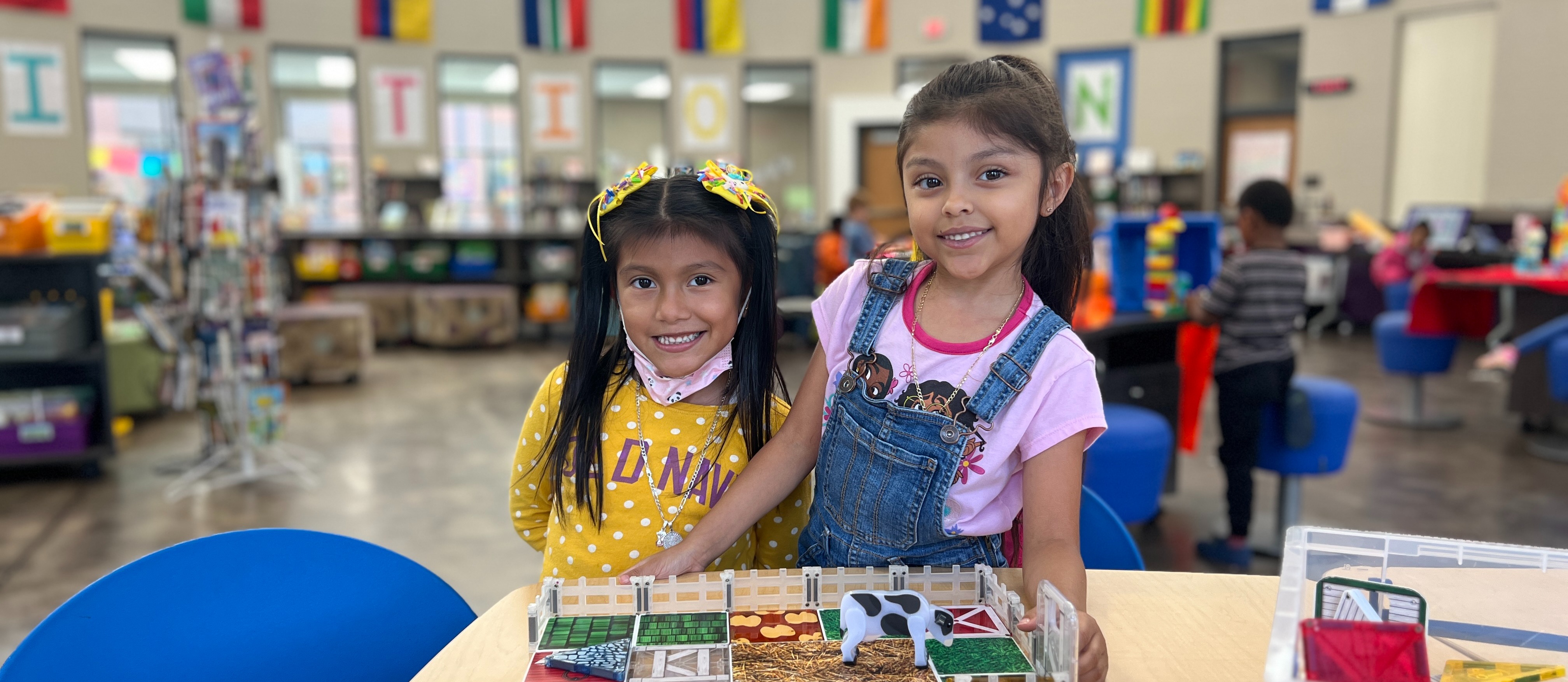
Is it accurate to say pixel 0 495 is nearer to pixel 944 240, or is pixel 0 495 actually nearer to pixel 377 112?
pixel 944 240

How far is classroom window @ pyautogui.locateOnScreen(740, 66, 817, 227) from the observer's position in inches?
488

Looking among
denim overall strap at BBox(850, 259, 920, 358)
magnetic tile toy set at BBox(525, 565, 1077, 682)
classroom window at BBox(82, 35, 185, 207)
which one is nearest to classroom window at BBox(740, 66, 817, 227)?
classroom window at BBox(82, 35, 185, 207)

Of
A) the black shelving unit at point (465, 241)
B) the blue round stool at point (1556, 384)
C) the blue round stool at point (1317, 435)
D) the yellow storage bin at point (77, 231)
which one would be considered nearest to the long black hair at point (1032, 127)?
the blue round stool at point (1317, 435)

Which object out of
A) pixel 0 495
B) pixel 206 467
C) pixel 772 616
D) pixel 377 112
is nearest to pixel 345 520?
pixel 206 467

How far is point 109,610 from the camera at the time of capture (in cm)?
94

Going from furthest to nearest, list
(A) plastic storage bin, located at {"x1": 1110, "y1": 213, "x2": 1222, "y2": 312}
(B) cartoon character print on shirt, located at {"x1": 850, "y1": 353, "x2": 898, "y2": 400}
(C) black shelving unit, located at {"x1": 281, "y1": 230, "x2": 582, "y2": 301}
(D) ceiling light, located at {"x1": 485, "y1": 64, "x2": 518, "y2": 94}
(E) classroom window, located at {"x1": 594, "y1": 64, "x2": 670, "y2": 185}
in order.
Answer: (E) classroom window, located at {"x1": 594, "y1": 64, "x2": 670, "y2": 185} → (D) ceiling light, located at {"x1": 485, "y1": 64, "x2": 518, "y2": 94} → (C) black shelving unit, located at {"x1": 281, "y1": 230, "x2": 582, "y2": 301} → (A) plastic storage bin, located at {"x1": 1110, "y1": 213, "x2": 1222, "y2": 312} → (B) cartoon character print on shirt, located at {"x1": 850, "y1": 353, "x2": 898, "y2": 400}

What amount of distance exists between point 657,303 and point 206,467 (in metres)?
4.14

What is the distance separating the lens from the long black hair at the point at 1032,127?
1.08 metres

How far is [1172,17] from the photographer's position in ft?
35.8

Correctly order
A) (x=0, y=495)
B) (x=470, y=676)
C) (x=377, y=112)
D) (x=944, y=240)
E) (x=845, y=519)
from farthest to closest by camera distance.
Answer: (x=377, y=112) < (x=0, y=495) < (x=845, y=519) < (x=944, y=240) < (x=470, y=676)

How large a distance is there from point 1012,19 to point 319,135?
8.22 m

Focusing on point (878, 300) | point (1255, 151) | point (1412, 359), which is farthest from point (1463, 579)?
point (1255, 151)

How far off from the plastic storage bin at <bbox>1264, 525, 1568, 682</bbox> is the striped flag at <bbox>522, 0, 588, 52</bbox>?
1169 cm

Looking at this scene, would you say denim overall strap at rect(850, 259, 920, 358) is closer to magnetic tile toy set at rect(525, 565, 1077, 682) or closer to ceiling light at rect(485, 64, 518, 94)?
magnetic tile toy set at rect(525, 565, 1077, 682)
